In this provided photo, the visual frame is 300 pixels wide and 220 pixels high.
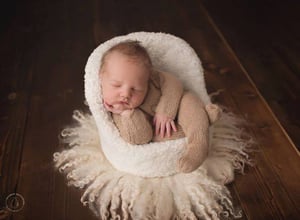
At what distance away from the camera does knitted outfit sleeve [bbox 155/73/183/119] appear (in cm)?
106

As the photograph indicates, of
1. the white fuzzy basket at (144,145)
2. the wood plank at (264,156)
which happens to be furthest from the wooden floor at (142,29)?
the white fuzzy basket at (144,145)

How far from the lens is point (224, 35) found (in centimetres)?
174

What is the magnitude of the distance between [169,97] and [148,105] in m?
0.06

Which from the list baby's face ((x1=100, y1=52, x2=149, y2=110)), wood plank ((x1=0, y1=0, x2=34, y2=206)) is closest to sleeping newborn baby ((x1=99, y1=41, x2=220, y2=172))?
baby's face ((x1=100, y1=52, x2=149, y2=110))

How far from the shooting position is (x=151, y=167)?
103cm

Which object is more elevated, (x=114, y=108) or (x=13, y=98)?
(x=13, y=98)

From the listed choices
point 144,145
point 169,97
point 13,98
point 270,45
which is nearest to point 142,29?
point 270,45

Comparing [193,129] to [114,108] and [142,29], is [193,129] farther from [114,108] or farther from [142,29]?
[142,29]

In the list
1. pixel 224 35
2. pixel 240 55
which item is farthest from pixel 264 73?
pixel 224 35

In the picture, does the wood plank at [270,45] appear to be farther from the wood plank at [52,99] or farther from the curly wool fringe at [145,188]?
the wood plank at [52,99]

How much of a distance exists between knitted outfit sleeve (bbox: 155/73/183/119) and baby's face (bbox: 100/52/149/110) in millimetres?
61

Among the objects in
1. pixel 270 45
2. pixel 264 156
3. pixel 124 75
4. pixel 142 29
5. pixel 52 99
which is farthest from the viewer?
pixel 142 29

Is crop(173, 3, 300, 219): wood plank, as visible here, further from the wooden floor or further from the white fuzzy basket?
the white fuzzy basket

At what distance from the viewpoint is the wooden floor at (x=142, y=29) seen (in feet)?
3.49
